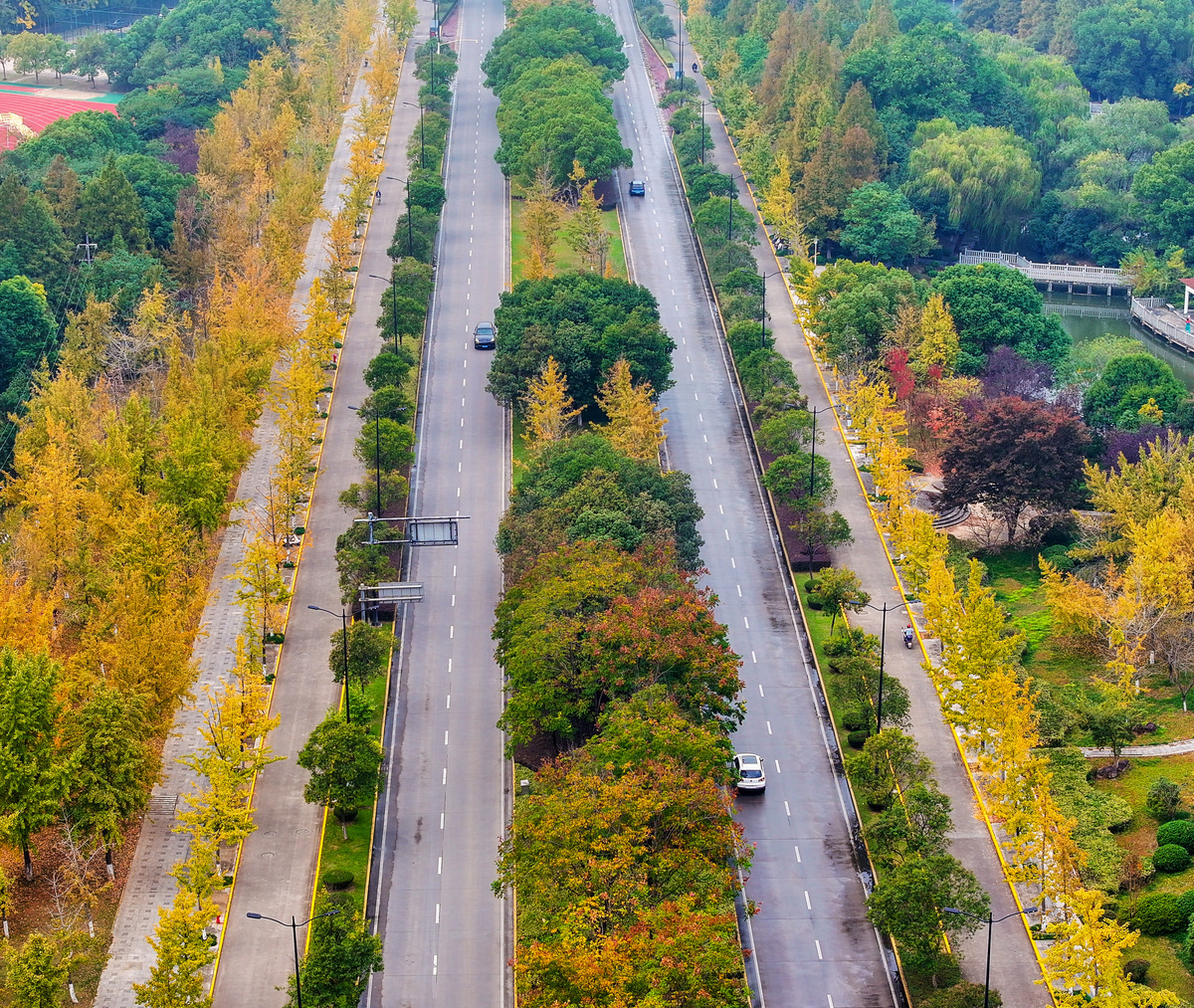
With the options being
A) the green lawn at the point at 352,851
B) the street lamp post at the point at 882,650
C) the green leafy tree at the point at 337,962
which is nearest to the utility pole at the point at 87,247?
the street lamp post at the point at 882,650

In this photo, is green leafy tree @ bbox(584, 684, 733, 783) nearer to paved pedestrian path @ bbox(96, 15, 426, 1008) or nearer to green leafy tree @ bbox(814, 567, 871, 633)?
paved pedestrian path @ bbox(96, 15, 426, 1008)

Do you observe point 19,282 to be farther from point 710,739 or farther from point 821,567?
point 710,739

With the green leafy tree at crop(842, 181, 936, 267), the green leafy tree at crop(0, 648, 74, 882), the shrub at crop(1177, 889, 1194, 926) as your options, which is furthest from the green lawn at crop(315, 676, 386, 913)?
the green leafy tree at crop(842, 181, 936, 267)

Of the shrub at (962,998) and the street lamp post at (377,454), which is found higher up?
the shrub at (962,998)

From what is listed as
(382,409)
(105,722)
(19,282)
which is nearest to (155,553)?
(105,722)

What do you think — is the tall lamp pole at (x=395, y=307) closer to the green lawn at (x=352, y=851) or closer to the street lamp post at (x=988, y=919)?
the green lawn at (x=352, y=851)

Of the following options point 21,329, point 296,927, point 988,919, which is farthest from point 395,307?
point 988,919
